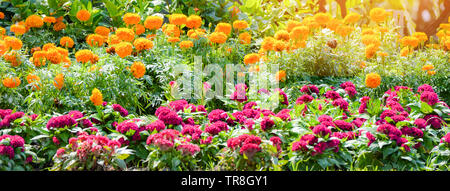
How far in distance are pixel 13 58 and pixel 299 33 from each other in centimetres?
243

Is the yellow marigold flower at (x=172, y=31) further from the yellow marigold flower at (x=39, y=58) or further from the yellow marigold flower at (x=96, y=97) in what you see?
the yellow marigold flower at (x=96, y=97)

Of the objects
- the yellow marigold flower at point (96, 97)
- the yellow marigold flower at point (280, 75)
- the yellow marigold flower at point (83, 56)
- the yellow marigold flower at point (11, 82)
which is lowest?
the yellow marigold flower at point (280, 75)

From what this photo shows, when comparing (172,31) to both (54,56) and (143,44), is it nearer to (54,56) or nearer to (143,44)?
(143,44)

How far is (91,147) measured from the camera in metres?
2.57

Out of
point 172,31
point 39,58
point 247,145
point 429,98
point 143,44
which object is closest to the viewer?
point 247,145

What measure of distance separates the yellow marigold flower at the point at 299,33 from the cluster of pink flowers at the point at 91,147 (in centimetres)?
217

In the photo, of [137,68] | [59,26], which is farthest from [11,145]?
[59,26]

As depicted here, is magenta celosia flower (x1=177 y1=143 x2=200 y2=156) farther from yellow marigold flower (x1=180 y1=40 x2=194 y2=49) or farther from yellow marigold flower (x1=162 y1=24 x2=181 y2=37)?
yellow marigold flower (x1=162 y1=24 x2=181 y2=37)

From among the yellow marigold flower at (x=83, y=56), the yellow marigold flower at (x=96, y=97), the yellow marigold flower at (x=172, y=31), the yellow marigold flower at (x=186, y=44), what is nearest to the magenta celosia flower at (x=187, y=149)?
the yellow marigold flower at (x=96, y=97)

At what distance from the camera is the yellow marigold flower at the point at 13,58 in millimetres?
3783

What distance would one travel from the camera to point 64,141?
111 inches

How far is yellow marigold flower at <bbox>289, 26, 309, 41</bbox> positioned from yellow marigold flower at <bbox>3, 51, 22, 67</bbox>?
2.33 metres
